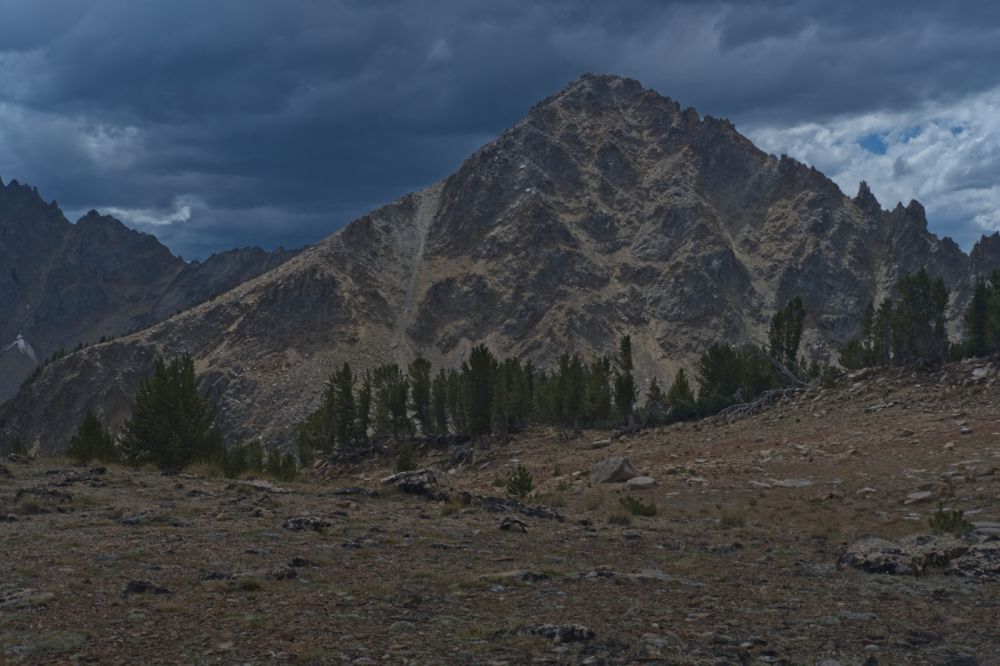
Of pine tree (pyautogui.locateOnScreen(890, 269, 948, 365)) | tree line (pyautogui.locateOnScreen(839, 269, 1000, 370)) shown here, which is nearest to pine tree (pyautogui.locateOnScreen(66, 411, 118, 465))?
tree line (pyautogui.locateOnScreen(839, 269, 1000, 370))

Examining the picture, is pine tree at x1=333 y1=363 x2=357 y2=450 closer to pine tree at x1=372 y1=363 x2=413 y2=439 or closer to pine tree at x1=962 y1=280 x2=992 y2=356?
pine tree at x1=372 y1=363 x2=413 y2=439

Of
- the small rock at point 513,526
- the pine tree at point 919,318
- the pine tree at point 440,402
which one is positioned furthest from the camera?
the pine tree at point 440,402

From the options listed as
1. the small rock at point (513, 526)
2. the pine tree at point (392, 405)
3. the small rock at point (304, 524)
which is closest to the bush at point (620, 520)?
the small rock at point (513, 526)

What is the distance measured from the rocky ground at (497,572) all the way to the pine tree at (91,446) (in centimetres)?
1007

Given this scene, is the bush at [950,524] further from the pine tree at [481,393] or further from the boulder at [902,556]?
the pine tree at [481,393]

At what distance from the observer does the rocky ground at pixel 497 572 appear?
917cm

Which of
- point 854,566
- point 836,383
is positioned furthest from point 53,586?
point 836,383

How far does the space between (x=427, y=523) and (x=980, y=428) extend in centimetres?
2438

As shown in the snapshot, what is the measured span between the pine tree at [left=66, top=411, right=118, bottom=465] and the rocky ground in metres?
10.1

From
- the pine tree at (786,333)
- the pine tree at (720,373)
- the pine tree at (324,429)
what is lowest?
the pine tree at (324,429)

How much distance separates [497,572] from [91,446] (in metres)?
31.4

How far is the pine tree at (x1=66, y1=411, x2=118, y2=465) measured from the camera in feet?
118

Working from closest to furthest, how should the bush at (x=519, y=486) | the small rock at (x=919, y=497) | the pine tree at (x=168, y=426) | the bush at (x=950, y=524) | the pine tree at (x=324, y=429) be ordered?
the bush at (x=950, y=524), the small rock at (x=919, y=497), the bush at (x=519, y=486), the pine tree at (x=168, y=426), the pine tree at (x=324, y=429)

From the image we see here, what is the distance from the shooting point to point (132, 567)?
12758 mm
